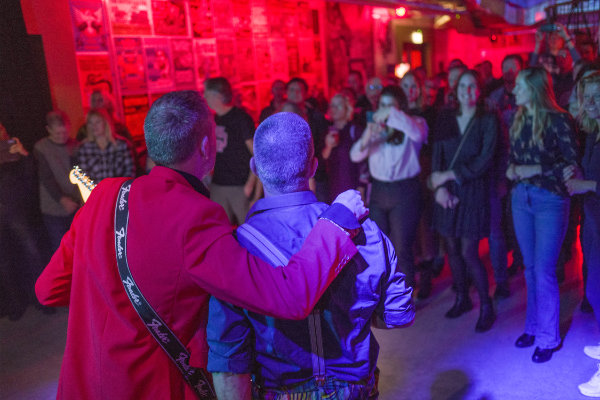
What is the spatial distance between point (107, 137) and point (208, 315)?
146 inches

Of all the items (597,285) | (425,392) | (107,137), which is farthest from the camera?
(107,137)

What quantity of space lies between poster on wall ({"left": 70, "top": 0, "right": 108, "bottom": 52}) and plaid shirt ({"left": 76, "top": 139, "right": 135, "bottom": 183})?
1.58 metres

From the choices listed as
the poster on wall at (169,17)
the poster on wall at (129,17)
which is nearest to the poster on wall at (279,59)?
the poster on wall at (169,17)

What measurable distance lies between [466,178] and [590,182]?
A: 0.80 m

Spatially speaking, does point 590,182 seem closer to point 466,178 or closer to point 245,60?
point 466,178

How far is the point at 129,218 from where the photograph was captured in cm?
141

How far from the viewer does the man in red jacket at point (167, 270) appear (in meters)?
1.27

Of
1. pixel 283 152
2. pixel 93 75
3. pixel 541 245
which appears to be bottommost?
pixel 541 245

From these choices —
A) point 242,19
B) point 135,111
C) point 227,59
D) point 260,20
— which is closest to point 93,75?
point 135,111

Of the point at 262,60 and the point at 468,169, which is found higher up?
the point at 262,60

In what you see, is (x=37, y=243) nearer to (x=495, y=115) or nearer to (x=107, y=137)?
(x=107, y=137)

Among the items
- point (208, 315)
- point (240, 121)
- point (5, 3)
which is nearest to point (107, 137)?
point (240, 121)

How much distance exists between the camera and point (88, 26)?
5633 millimetres

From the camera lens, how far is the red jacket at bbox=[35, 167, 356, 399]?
1.27 meters
